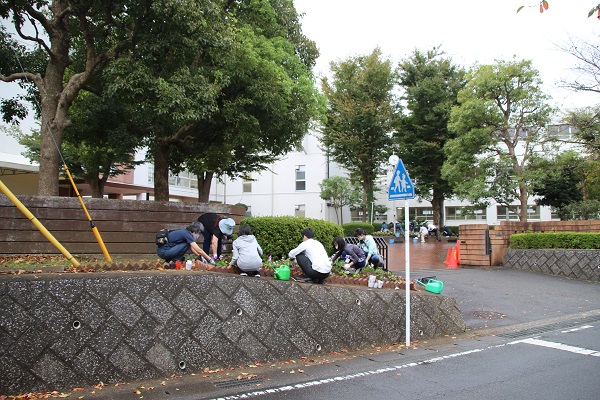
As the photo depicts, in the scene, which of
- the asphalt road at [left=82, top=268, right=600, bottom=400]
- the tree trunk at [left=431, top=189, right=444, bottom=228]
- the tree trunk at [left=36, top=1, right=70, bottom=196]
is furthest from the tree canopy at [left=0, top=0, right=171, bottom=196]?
the tree trunk at [left=431, top=189, right=444, bottom=228]

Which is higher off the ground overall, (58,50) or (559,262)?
(58,50)

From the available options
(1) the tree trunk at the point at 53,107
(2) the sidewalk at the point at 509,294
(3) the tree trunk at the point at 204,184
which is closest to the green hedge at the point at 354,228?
(3) the tree trunk at the point at 204,184

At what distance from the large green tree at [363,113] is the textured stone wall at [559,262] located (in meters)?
16.4

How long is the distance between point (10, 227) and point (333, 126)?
2494 cm

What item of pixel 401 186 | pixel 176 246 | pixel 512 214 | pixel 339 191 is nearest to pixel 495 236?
pixel 401 186

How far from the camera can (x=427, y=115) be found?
32.0 m

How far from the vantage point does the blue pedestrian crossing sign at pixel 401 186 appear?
287 inches

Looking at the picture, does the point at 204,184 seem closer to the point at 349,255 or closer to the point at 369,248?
the point at 369,248

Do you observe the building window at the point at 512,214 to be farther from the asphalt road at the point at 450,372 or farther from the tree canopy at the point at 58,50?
the tree canopy at the point at 58,50

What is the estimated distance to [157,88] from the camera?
31.7 ft

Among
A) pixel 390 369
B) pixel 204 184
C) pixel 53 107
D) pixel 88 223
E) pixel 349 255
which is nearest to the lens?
pixel 390 369

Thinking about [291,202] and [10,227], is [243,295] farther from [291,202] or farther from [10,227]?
[291,202]

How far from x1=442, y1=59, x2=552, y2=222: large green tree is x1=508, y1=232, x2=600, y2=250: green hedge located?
14.9 feet

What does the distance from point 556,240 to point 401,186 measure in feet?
36.6
